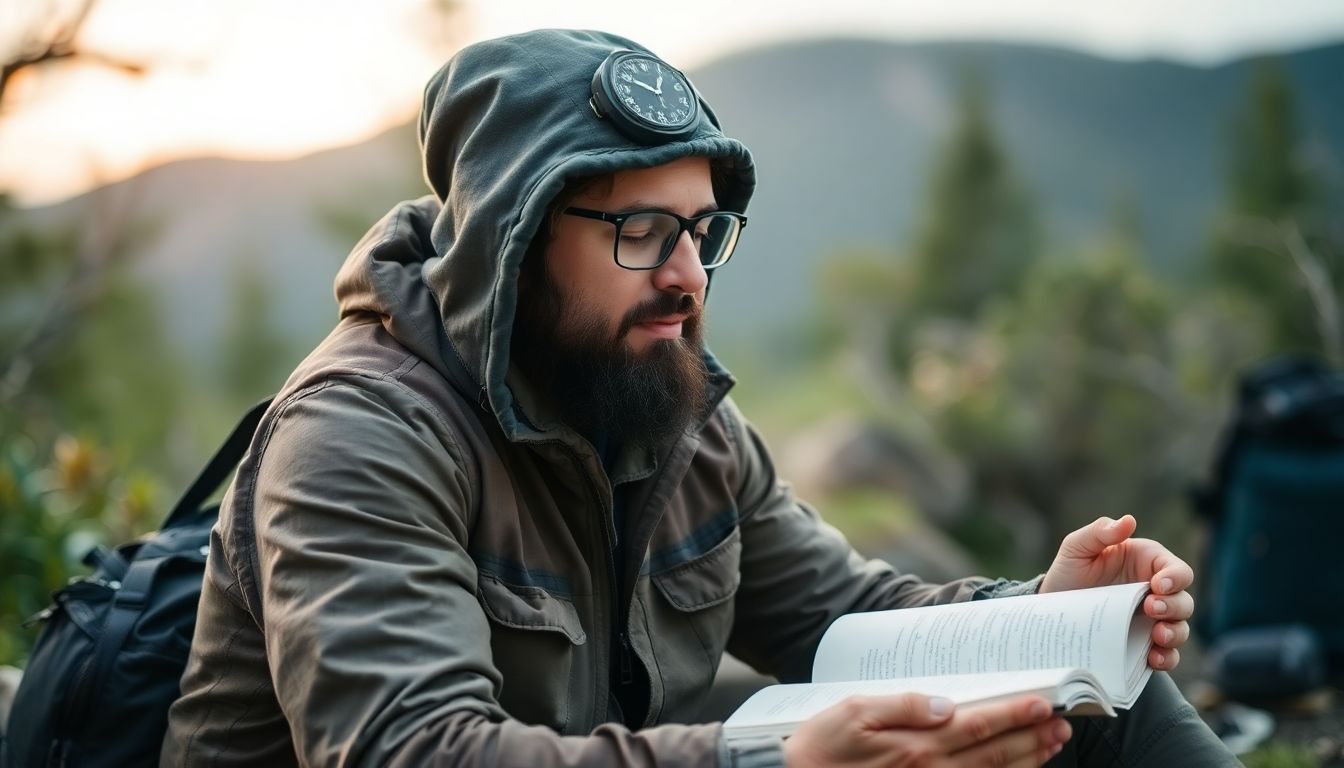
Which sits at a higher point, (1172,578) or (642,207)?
(642,207)

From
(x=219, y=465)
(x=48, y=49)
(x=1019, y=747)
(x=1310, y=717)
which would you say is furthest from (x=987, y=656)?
(x=48, y=49)

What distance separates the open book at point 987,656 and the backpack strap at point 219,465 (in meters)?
0.89

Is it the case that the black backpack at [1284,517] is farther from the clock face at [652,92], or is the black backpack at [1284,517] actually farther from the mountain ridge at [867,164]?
the mountain ridge at [867,164]

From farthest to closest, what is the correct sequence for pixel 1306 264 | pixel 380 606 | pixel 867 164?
pixel 867 164 → pixel 1306 264 → pixel 380 606

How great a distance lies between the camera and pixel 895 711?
145 cm

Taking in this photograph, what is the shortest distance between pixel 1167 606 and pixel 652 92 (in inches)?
41.2

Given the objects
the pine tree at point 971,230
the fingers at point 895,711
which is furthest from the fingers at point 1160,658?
the pine tree at point 971,230

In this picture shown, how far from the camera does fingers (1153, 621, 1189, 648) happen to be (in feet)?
6.10

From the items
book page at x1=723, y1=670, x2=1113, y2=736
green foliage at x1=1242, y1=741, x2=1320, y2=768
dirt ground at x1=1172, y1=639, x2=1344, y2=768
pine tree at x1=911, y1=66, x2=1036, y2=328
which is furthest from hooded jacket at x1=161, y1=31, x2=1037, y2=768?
pine tree at x1=911, y1=66, x2=1036, y2=328

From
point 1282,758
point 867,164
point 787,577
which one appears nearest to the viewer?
point 787,577

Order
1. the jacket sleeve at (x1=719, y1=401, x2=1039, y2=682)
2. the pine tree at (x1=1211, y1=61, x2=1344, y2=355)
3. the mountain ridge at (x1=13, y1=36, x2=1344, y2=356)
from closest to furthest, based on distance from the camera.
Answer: the jacket sleeve at (x1=719, y1=401, x2=1039, y2=682)
the pine tree at (x1=1211, y1=61, x2=1344, y2=355)
the mountain ridge at (x1=13, y1=36, x2=1344, y2=356)

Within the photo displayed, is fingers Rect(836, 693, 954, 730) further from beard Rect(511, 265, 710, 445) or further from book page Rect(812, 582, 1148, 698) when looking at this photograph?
beard Rect(511, 265, 710, 445)

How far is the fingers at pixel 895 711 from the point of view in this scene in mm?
1450

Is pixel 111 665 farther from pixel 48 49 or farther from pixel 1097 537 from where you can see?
pixel 48 49
